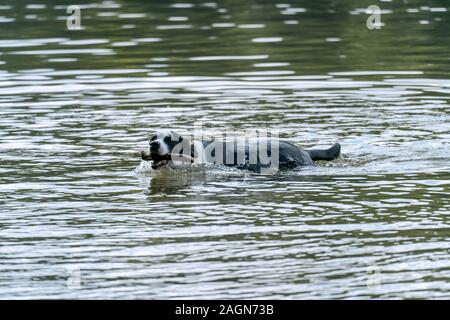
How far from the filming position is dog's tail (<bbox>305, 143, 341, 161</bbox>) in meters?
12.0

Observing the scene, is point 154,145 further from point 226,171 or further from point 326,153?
point 326,153

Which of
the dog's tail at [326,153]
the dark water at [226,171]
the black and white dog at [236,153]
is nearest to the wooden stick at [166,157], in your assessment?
the black and white dog at [236,153]

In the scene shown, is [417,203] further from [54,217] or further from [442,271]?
[54,217]

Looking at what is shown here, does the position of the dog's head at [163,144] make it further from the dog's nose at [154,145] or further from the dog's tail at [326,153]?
the dog's tail at [326,153]

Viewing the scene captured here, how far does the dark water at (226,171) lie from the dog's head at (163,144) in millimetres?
252

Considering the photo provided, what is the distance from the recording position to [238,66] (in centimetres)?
1906

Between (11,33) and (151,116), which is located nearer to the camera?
(151,116)

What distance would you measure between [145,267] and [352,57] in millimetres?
11651

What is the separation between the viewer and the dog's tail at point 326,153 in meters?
12.0

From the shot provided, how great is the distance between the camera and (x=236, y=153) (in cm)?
1198

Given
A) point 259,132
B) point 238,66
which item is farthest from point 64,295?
point 238,66

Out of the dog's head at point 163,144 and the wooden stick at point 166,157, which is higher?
the dog's head at point 163,144

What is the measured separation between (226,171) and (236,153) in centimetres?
21

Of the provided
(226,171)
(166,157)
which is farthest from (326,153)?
(166,157)
